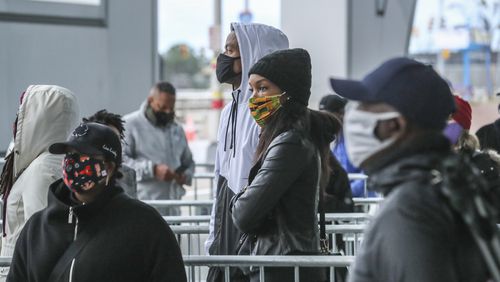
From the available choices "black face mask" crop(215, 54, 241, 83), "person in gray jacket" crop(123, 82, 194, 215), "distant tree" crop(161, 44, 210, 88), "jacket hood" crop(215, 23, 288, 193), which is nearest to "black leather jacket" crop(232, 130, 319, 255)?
"jacket hood" crop(215, 23, 288, 193)

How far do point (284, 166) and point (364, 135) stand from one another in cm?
156

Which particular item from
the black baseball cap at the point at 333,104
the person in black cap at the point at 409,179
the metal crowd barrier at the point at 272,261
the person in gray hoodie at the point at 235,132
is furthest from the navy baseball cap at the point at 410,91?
the black baseball cap at the point at 333,104

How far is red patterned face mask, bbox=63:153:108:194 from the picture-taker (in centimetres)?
387

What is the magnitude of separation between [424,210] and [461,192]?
0.47ft

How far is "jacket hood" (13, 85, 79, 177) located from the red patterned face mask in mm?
1190

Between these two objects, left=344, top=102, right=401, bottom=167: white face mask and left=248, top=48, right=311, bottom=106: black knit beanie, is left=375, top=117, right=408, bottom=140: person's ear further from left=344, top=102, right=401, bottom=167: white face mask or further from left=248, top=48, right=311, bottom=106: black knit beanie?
left=248, top=48, right=311, bottom=106: black knit beanie

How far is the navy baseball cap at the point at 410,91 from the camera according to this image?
2.56 meters

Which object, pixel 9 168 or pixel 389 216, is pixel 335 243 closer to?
pixel 9 168

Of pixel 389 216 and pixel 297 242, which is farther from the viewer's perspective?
pixel 297 242

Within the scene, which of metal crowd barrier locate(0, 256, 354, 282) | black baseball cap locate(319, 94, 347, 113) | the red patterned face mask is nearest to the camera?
the red patterned face mask

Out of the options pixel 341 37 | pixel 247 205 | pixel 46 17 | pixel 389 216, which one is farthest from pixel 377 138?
pixel 341 37

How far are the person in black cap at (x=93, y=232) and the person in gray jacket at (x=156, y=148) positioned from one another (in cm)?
438

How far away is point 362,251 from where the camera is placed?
257 cm

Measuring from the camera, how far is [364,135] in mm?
2605
